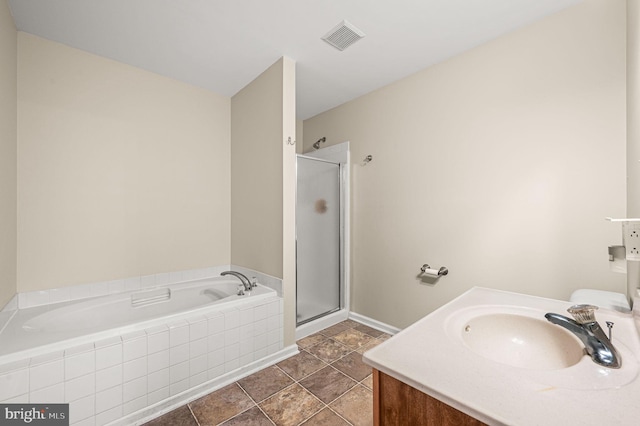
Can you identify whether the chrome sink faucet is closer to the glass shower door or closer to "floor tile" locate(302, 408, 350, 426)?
"floor tile" locate(302, 408, 350, 426)

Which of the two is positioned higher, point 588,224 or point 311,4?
point 311,4

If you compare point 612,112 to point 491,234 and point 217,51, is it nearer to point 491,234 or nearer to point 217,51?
point 491,234

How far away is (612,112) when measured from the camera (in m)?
1.44

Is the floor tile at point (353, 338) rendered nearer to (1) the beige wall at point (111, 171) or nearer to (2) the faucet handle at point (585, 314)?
(1) the beige wall at point (111, 171)

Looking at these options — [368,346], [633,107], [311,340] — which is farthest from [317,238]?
[633,107]

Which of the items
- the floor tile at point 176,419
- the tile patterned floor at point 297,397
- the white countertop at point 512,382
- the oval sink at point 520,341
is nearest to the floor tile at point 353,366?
the tile patterned floor at point 297,397

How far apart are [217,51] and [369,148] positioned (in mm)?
1612

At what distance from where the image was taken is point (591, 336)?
80 cm

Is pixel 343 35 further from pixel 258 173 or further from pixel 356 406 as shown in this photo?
pixel 356 406

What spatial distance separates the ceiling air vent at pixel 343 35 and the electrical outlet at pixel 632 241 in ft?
Result: 5.97

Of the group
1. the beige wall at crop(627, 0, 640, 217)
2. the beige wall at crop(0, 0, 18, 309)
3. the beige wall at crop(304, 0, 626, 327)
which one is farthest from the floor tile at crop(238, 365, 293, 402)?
the beige wall at crop(627, 0, 640, 217)

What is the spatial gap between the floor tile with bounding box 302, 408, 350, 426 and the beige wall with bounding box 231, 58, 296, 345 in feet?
2.43

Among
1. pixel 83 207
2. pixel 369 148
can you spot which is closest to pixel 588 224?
pixel 369 148

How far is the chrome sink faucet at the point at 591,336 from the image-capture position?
73 centimetres
